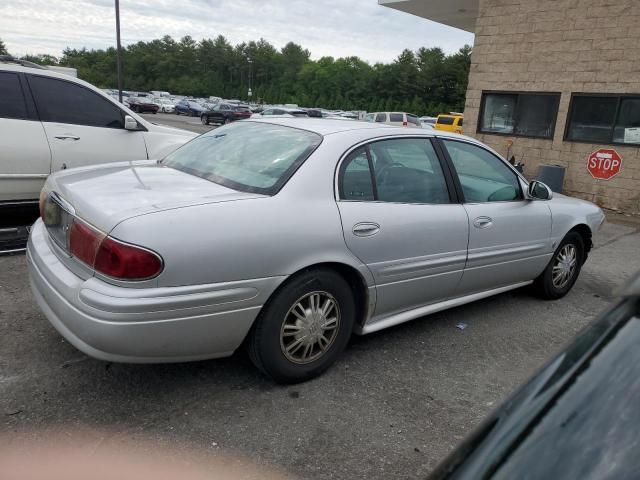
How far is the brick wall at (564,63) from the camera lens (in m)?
10.6

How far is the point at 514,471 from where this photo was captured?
96 cm

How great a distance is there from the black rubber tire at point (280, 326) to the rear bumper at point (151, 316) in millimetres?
83

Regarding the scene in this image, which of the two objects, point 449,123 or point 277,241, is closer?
point 277,241

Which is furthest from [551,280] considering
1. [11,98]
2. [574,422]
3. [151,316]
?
[11,98]

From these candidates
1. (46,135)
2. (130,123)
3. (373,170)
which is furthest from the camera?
(130,123)

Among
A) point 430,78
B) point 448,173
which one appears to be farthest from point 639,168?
point 430,78

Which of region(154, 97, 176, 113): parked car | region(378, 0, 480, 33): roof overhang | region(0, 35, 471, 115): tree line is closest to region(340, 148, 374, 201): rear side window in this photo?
region(378, 0, 480, 33): roof overhang

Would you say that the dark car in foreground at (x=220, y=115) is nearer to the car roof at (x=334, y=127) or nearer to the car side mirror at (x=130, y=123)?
the car side mirror at (x=130, y=123)

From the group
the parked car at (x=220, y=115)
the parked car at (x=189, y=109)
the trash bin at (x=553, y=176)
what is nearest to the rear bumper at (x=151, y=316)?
the trash bin at (x=553, y=176)

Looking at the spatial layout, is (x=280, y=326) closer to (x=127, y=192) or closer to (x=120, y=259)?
(x=120, y=259)

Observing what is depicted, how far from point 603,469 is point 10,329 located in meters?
3.70

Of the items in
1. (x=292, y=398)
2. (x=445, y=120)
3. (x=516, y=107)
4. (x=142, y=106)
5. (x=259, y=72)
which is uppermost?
(x=259, y=72)

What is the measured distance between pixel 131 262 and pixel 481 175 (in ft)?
9.38

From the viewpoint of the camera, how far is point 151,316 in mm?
2455
